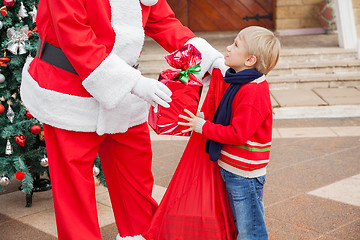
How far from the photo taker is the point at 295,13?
10.1 metres

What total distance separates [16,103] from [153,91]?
5.36ft

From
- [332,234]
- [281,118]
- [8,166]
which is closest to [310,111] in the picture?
[281,118]

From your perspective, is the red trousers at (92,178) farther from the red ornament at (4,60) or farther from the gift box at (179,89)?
the red ornament at (4,60)

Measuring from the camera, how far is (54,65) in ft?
7.06

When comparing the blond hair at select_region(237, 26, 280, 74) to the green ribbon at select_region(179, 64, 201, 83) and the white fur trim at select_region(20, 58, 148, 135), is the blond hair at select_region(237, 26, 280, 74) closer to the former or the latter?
the green ribbon at select_region(179, 64, 201, 83)

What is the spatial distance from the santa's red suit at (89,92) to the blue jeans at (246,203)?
1.72 feet

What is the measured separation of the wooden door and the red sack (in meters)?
8.49

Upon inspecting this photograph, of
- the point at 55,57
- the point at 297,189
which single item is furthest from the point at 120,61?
the point at 297,189

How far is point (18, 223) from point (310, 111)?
13.0ft

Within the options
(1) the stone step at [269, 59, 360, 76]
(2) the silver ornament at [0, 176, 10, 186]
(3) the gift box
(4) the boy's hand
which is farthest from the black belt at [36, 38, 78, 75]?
(1) the stone step at [269, 59, 360, 76]

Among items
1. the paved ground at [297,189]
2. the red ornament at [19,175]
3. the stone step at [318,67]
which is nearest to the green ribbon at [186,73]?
the paved ground at [297,189]

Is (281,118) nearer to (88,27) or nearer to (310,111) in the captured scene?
(310,111)

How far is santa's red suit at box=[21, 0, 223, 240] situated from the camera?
2.00m

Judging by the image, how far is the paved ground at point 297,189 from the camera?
9.68 ft
